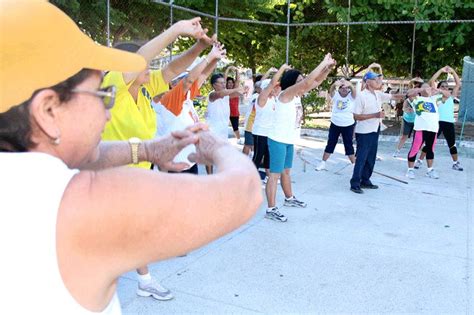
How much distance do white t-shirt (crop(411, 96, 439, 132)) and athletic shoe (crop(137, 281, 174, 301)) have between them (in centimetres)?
565

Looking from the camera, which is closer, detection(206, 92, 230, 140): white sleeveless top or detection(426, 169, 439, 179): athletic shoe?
detection(206, 92, 230, 140): white sleeveless top

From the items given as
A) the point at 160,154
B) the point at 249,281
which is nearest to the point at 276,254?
the point at 249,281

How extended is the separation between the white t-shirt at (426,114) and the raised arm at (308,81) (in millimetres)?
2851

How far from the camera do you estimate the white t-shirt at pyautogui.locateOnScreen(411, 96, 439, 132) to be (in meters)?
7.53

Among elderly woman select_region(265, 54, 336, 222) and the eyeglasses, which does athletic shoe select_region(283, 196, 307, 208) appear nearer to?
elderly woman select_region(265, 54, 336, 222)

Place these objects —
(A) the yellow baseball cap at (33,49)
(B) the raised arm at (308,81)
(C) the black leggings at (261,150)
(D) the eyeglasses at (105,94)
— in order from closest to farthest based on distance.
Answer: (A) the yellow baseball cap at (33,49), (D) the eyeglasses at (105,94), (B) the raised arm at (308,81), (C) the black leggings at (261,150)

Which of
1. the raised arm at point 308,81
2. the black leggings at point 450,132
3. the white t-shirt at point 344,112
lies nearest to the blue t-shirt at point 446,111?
the black leggings at point 450,132

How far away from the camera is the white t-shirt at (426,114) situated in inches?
296

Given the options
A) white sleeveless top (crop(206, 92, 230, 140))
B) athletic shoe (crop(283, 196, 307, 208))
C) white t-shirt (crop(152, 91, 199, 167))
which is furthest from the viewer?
white sleeveless top (crop(206, 92, 230, 140))

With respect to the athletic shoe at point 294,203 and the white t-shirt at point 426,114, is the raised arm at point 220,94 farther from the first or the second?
the white t-shirt at point 426,114

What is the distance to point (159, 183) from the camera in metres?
0.93

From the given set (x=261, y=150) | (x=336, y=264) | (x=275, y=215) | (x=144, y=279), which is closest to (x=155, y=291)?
(x=144, y=279)

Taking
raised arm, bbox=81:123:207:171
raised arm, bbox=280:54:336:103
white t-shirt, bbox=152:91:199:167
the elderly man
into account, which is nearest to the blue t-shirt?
the elderly man

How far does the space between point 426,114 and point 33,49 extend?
24.5ft
